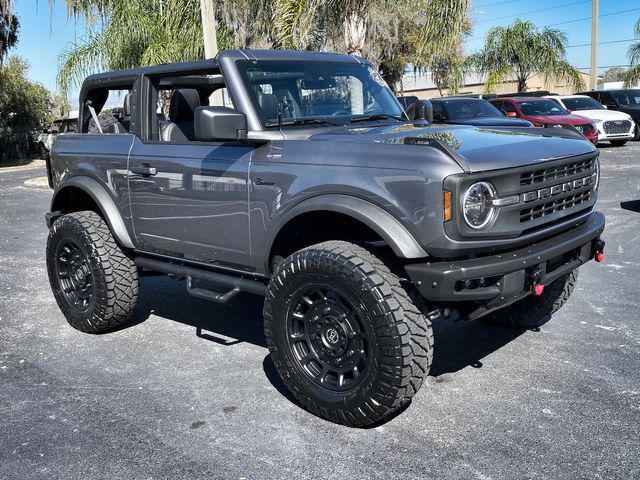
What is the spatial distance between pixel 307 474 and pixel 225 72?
8.02 ft

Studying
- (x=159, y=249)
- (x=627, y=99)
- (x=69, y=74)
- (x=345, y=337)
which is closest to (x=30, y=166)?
(x=69, y=74)

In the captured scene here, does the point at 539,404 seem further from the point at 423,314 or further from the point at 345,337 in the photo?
the point at 345,337

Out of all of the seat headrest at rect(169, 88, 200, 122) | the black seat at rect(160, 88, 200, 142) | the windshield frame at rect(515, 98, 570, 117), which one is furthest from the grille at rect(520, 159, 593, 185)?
the windshield frame at rect(515, 98, 570, 117)

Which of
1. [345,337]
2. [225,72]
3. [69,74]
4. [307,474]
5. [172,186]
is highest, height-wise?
[69,74]

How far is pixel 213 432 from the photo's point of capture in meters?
3.64

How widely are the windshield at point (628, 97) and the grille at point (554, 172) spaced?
20.4 meters

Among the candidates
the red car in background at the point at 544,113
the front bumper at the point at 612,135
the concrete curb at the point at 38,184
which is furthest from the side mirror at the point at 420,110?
the front bumper at the point at 612,135

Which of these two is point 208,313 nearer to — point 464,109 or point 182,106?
point 182,106

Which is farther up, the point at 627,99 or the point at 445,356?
the point at 627,99

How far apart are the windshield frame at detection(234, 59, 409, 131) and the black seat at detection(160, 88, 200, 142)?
0.94m

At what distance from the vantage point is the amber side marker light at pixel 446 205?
10.6 feet

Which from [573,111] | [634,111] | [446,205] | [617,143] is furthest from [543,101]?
[446,205]

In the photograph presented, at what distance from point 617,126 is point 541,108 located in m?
2.35

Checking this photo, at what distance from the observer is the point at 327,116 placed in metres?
4.43
